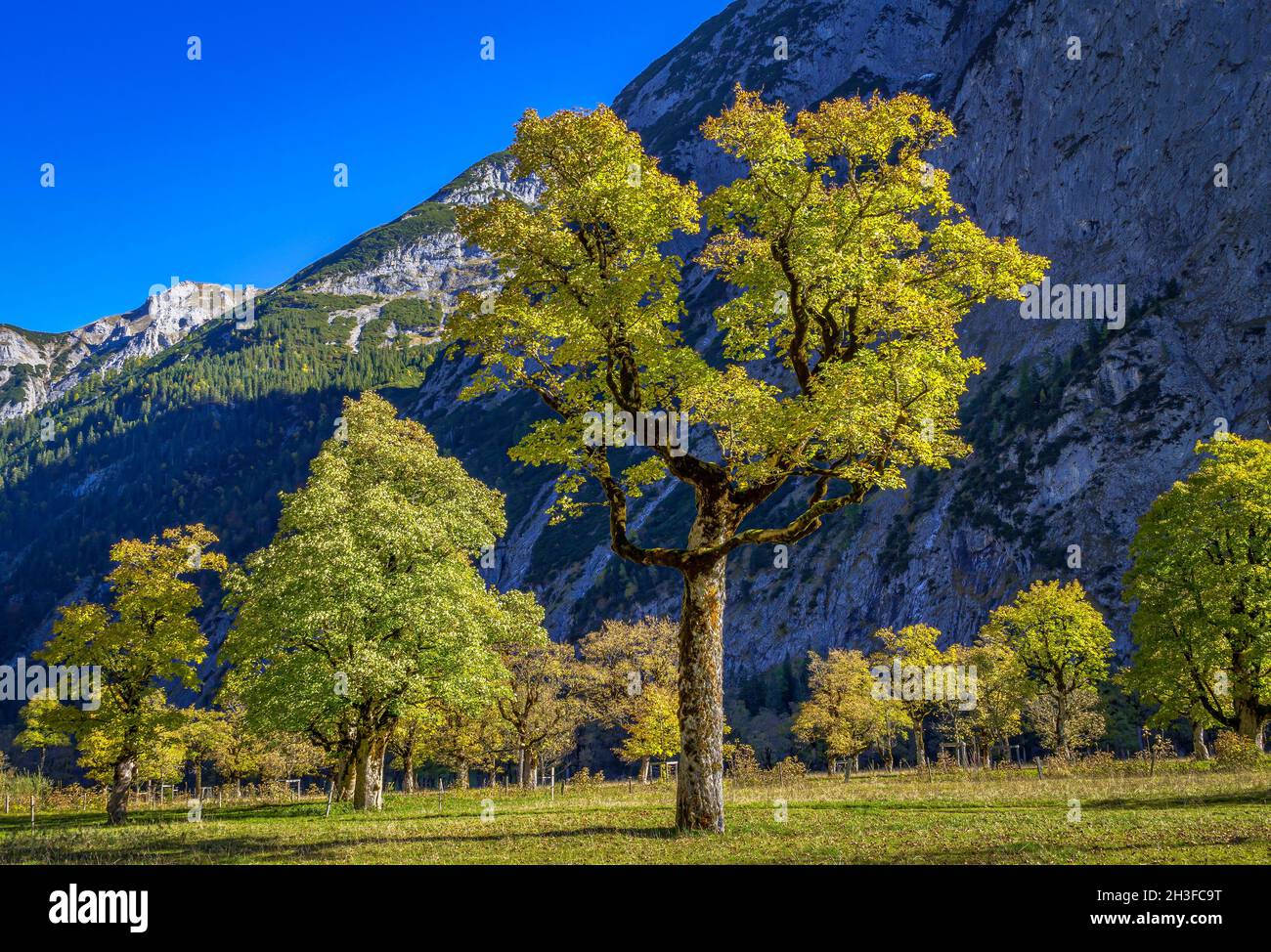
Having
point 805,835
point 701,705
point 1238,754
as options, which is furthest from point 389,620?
point 1238,754

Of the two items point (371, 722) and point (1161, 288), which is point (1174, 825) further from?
point (1161, 288)

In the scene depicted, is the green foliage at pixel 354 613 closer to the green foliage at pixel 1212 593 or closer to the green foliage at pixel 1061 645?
the green foliage at pixel 1212 593

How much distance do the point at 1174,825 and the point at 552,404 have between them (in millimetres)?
16668

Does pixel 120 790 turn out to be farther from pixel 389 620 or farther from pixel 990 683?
pixel 990 683

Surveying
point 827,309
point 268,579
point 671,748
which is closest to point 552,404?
point 827,309

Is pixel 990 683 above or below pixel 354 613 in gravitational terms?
below

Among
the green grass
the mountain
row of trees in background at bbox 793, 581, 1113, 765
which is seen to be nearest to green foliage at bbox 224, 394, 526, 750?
the green grass

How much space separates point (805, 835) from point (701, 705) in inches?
146

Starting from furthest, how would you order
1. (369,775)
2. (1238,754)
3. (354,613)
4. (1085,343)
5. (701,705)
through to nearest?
(1085,343) < (369,775) < (1238,754) < (354,613) < (701,705)

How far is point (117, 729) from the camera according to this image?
42.7 meters

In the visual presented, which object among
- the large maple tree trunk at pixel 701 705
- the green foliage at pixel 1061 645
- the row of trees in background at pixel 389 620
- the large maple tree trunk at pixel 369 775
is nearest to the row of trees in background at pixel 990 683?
the green foliage at pixel 1061 645

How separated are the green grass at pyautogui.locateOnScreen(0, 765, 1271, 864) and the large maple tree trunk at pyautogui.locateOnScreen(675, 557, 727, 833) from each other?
98 centimetres

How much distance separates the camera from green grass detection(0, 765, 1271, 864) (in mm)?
15061

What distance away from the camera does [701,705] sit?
20.7 m
